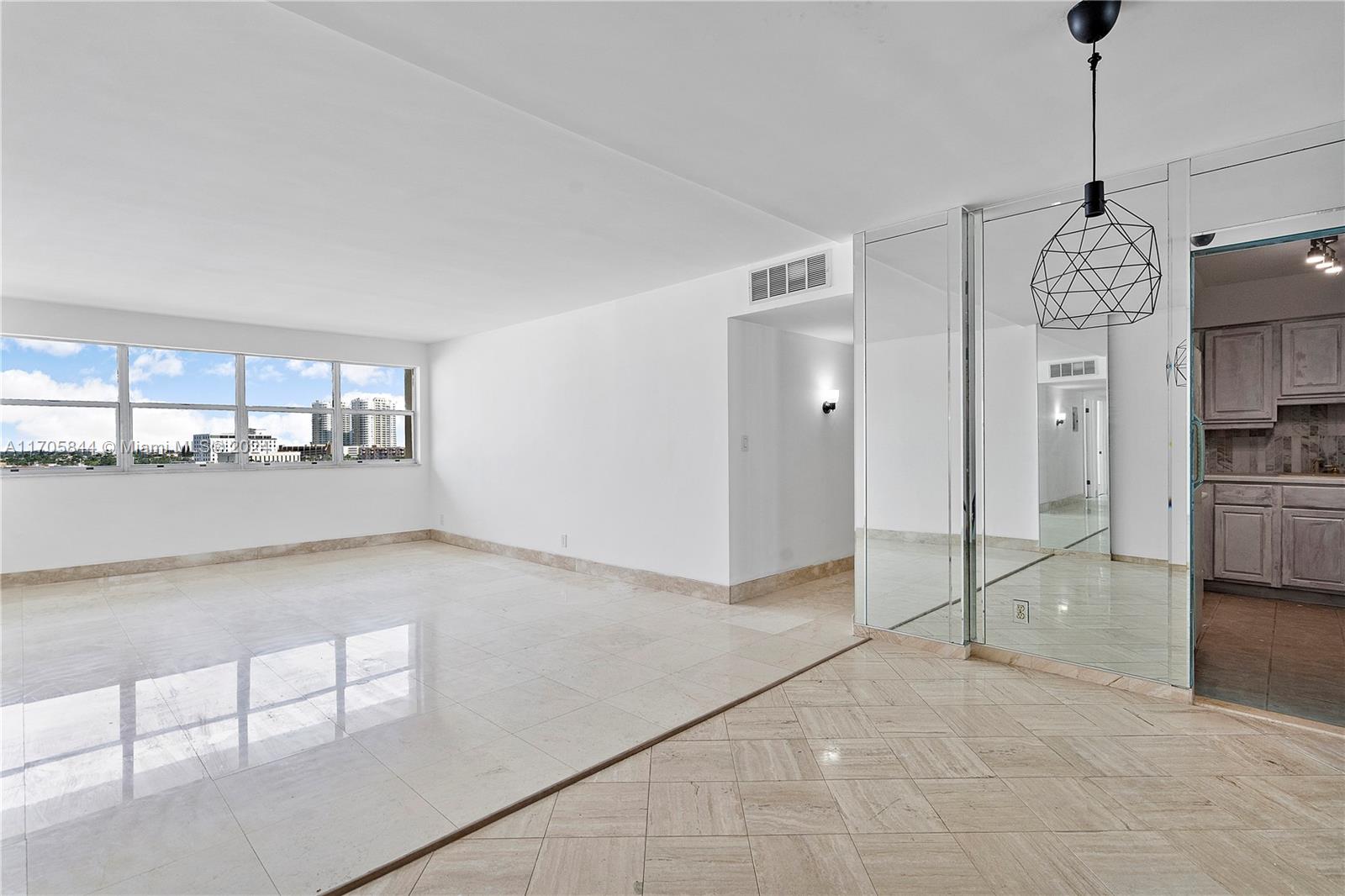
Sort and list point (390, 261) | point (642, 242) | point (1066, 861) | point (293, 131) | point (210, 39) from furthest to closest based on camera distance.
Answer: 1. point (390, 261)
2. point (642, 242)
3. point (293, 131)
4. point (210, 39)
5. point (1066, 861)

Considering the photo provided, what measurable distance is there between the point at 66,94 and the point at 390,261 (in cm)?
236

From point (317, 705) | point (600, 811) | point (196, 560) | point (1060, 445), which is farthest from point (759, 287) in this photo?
point (196, 560)

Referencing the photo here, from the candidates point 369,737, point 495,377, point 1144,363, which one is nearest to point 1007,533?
point 1144,363

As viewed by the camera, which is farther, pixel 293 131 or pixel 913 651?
pixel 913 651

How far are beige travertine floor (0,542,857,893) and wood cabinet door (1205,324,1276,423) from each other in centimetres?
343

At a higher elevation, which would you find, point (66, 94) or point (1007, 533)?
point (66, 94)

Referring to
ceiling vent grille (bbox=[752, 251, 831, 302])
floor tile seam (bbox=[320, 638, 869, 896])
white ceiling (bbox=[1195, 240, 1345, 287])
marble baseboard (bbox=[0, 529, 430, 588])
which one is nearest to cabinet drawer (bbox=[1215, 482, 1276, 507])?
white ceiling (bbox=[1195, 240, 1345, 287])

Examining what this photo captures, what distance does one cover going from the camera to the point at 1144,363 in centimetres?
333

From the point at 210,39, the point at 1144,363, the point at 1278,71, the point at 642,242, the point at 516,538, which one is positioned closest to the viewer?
the point at 210,39

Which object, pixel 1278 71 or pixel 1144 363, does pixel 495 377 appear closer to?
pixel 1144 363

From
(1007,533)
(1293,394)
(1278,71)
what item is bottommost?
(1007,533)

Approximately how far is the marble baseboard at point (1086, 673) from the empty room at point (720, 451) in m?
0.02

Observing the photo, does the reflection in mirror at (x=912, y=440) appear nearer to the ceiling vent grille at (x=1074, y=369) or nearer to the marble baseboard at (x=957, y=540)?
the marble baseboard at (x=957, y=540)

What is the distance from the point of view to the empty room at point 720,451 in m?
2.12
